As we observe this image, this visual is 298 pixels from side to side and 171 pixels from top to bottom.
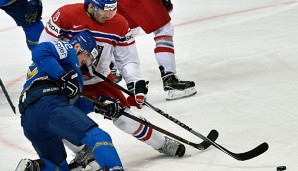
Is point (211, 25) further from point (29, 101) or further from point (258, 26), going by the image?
point (29, 101)

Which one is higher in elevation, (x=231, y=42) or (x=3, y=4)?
(x=3, y=4)

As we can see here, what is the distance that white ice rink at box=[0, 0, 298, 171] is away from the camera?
456 centimetres

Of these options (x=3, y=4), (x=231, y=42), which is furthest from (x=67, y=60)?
(x=231, y=42)

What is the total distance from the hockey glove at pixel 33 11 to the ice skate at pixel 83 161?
168cm

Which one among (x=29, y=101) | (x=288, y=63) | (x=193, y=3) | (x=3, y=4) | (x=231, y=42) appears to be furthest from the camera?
(x=193, y=3)

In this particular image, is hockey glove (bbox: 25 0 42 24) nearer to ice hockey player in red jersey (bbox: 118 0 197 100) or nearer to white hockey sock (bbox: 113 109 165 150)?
ice hockey player in red jersey (bbox: 118 0 197 100)

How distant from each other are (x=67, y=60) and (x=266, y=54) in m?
2.85

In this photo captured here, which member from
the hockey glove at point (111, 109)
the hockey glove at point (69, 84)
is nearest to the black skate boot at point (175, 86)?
the hockey glove at point (111, 109)

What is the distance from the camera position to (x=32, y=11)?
585cm

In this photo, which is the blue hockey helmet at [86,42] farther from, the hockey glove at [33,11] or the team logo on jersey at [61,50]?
the hockey glove at [33,11]

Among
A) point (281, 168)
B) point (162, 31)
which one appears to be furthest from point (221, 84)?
point (281, 168)

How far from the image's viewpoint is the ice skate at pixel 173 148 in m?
4.54

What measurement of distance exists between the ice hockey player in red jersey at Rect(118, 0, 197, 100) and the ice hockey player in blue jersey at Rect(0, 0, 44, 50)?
0.58 m

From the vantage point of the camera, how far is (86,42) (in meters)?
4.38
